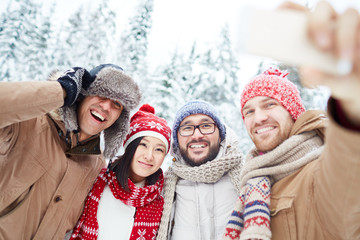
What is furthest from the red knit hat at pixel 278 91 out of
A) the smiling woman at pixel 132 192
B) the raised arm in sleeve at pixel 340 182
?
the smiling woman at pixel 132 192

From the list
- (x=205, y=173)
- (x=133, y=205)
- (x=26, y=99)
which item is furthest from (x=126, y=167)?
(x=26, y=99)

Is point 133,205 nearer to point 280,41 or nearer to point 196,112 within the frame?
point 196,112

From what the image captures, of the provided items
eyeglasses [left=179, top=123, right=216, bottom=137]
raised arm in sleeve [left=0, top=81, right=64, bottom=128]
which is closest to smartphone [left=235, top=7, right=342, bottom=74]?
raised arm in sleeve [left=0, top=81, right=64, bottom=128]

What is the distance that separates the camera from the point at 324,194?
130cm

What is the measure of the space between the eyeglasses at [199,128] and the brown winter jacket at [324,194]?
1546 mm

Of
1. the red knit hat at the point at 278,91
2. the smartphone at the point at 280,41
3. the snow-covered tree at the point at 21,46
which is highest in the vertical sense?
the smartphone at the point at 280,41

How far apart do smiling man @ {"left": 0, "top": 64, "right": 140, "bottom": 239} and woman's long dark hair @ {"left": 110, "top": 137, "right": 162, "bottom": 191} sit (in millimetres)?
326

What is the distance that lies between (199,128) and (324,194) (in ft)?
7.61

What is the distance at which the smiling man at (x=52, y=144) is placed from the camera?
2.08 meters

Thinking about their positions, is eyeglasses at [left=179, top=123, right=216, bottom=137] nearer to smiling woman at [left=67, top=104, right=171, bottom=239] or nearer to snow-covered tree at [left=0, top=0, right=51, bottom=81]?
smiling woman at [left=67, top=104, right=171, bottom=239]

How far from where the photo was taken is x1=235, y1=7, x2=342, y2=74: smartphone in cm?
74

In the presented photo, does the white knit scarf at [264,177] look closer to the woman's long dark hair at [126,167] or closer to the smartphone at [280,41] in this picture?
the smartphone at [280,41]

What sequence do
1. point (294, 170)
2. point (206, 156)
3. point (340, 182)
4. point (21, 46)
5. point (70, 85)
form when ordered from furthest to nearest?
point (21, 46) → point (206, 156) → point (70, 85) → point (294, 170) → point (340, 182)

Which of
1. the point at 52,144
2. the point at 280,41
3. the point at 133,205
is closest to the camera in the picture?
the point at 280,41
